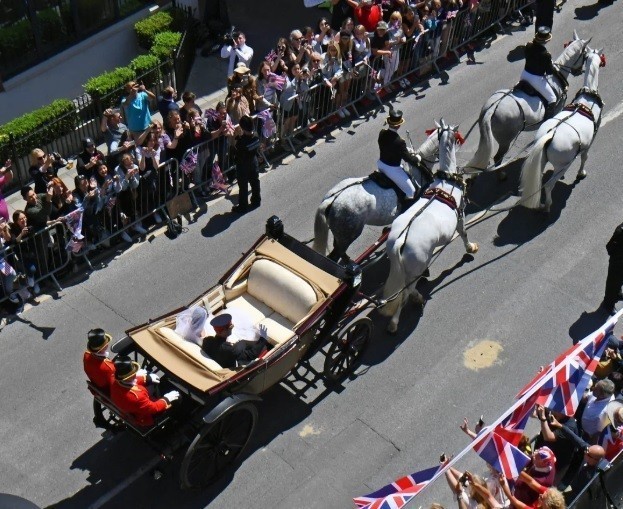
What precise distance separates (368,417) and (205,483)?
225 centimetres

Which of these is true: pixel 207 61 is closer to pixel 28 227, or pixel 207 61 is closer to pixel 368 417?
pixel 28 227

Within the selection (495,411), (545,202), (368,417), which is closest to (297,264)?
(368,417)

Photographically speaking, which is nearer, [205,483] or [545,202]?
[205,483]

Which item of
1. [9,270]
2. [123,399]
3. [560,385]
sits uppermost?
[560,385]

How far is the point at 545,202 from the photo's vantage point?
16203 mm

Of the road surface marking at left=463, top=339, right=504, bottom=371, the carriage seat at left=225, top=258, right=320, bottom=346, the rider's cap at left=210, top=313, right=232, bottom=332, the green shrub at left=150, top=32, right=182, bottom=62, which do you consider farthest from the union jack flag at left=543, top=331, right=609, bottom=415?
the green shrub at left=150, top=32, right=182, bottom=62

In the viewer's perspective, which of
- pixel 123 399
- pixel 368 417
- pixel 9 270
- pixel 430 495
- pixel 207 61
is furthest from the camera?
pixel 207 61

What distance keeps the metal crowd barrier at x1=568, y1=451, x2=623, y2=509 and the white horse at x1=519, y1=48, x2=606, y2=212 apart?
17.6ft

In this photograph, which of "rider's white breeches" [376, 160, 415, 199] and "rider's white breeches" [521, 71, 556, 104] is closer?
"rider's white breeches" [376, 160, 415, 199]

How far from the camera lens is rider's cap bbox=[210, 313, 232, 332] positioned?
38.4 ft

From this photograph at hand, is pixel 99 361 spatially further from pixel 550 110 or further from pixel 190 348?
pixel 550 110

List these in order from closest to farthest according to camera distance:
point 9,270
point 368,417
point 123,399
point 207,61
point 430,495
A: point 123,399 → point 430,495 → point 368,417 → point 9,270 → point 207,61

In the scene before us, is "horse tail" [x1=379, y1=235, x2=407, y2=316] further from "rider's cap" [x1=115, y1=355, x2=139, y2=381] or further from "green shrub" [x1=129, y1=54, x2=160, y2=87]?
"green shrub" [x1=129, y1=54, x2=160, y2=87]

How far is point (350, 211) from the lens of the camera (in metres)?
13.6
